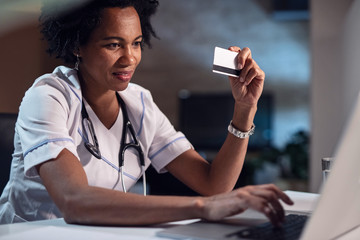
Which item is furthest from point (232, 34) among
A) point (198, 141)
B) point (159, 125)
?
point (159, 125)

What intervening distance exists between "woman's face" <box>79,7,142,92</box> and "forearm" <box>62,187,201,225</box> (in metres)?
0.44

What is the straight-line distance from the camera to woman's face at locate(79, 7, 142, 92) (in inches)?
49.3

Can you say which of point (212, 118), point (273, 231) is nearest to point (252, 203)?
point (273, 231)

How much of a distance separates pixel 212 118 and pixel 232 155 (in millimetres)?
4314

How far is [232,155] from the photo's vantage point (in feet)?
4.55

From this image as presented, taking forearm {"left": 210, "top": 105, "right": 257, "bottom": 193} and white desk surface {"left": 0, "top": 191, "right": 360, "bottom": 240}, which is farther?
forearm {"left": 210, "top": 105, "right": 257, "bottom": 193}

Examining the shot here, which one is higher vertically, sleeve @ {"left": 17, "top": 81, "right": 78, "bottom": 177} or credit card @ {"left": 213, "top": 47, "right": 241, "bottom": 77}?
credit card @ {"left": 213, "top": 47, "right": 241, "bottom": 77}

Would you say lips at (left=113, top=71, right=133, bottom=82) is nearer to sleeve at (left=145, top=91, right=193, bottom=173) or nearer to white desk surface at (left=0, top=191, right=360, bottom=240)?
sleeve at (left=145, top=91, right=193, bottom=173)

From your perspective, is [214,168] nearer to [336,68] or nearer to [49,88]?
[49,88]

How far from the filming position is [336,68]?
3588mm

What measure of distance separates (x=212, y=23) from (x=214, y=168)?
15.3 ft

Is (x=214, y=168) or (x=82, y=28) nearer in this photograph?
(x=82, y=28)

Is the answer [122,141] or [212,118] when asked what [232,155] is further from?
[212,118]

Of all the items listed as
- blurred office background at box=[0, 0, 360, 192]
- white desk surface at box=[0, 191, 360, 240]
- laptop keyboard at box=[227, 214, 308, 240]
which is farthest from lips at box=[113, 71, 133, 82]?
blurred office background at box=[0, 0, 360, 192]
